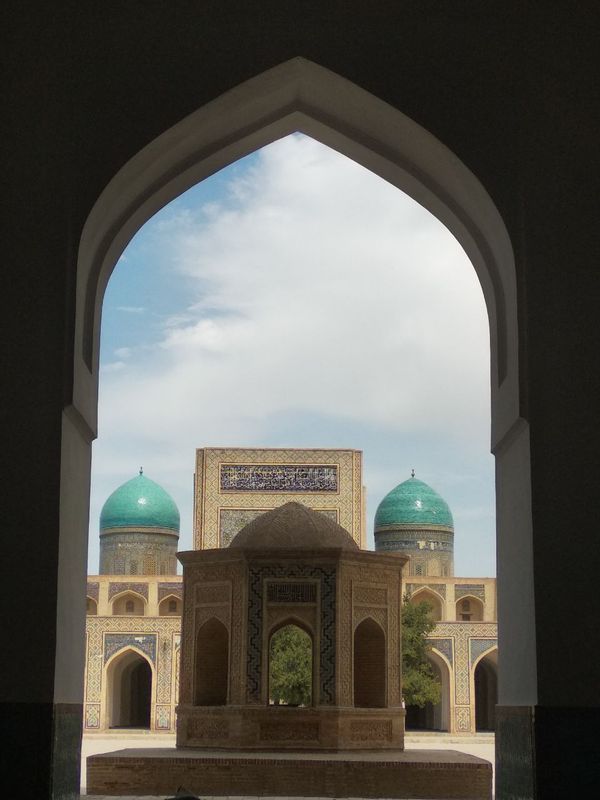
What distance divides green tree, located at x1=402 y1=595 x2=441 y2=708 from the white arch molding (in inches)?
576

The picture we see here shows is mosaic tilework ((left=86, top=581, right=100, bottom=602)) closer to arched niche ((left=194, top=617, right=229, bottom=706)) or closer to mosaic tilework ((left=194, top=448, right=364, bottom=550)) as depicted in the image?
mosaic tilework ((left=194, top=448, right=364, bottom=550))

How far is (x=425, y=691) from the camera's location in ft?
58.6

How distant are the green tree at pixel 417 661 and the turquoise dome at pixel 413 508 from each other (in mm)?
4077

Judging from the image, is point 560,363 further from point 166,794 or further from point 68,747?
point 166,794

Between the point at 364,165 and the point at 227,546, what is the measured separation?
15.6 meters

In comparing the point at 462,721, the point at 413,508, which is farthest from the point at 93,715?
the point at 413,508

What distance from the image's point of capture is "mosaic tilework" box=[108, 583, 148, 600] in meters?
21.6

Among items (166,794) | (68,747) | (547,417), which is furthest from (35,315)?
(166,794)

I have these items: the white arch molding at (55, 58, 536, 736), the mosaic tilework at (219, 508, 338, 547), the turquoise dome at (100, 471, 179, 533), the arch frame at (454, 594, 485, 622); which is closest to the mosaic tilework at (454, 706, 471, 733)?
the arch frame at (454, 594, 485, 622)

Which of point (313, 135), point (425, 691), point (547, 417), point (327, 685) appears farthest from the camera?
point (425, 691)

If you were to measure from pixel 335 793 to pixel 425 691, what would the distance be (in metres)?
10.1

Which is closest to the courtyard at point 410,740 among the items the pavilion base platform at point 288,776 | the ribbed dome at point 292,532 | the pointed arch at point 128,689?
the pointed arch at point 128,689

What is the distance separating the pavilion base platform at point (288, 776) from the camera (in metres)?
7.95

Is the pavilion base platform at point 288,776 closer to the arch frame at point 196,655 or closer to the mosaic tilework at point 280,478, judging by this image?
the arch frame at point 196,655
